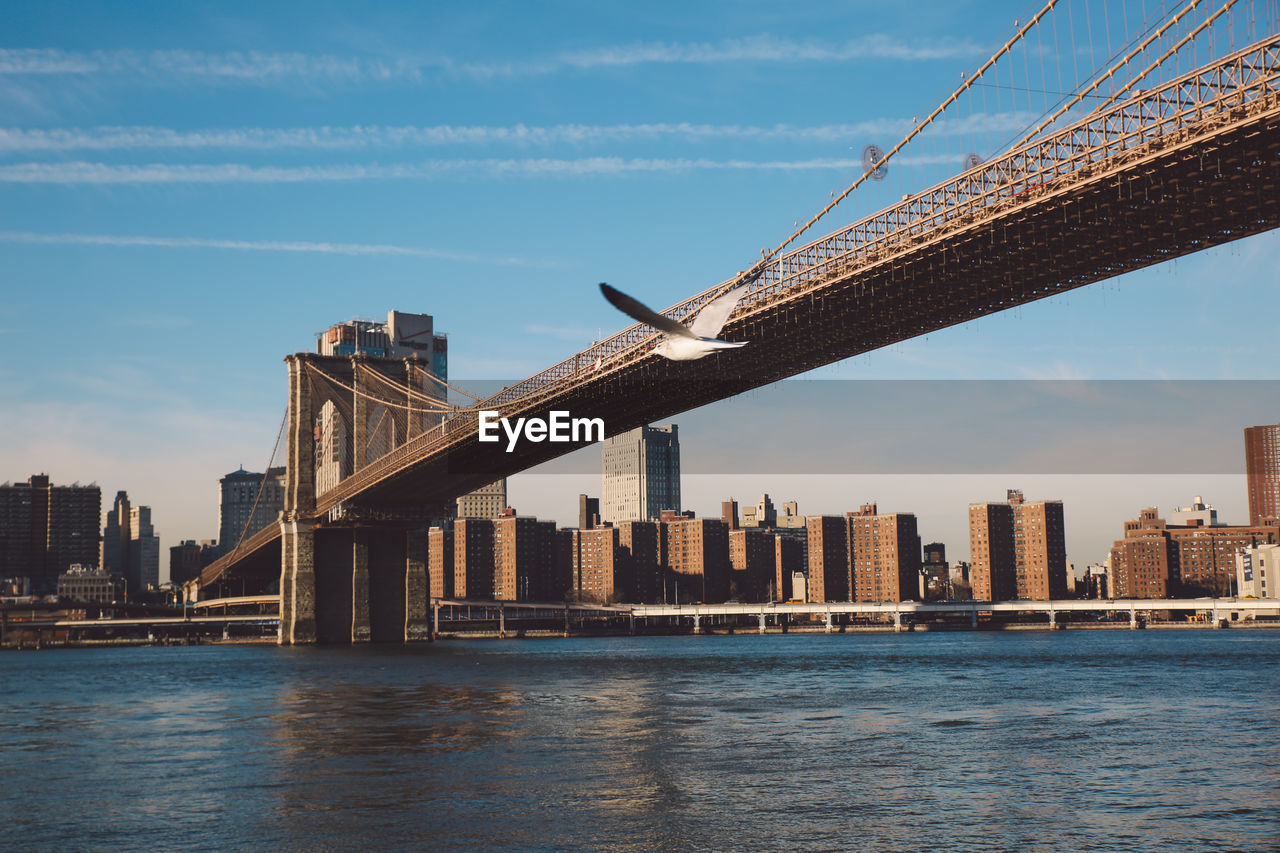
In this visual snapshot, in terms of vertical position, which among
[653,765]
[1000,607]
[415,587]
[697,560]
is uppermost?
[697,560]

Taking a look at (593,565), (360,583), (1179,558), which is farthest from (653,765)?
(1179,558)

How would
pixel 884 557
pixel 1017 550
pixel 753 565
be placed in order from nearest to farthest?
pixel 1017 550 → pixel 884 557 → pixel 753 565

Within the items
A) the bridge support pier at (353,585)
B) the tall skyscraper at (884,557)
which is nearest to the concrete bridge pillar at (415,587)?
the bridge support pier at (353,585)

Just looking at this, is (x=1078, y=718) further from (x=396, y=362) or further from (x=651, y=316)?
(x=396, y=362)

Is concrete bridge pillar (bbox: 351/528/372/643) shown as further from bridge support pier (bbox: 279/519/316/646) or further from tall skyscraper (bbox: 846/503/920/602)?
tall skyscraper (bbox: 846/503/920/602)

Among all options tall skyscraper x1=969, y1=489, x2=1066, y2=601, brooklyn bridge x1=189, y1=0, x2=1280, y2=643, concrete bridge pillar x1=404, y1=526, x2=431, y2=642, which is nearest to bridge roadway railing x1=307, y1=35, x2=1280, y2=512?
brooklyn bridge x1=189, y1=0, x2=1280, y2=643

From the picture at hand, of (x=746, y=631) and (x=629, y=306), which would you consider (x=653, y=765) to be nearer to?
(x=629, y=306)

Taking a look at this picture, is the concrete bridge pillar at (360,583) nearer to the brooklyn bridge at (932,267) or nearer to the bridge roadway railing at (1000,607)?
the brooklyn bridge at (932,267)
